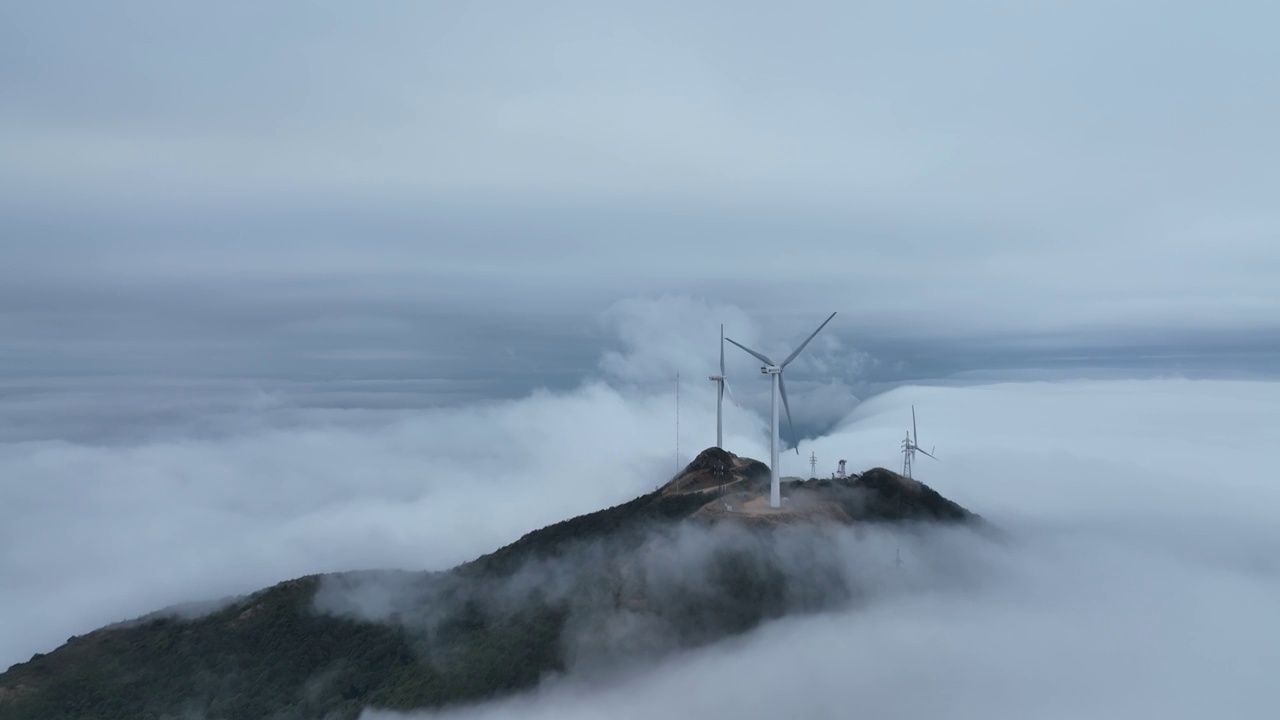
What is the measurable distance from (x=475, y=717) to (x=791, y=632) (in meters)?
81.0

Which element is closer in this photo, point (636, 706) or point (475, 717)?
point (636, 706)

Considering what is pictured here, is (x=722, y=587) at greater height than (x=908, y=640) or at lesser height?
greater

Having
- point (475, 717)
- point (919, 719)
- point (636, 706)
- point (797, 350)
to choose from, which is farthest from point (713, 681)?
point (797, 350)

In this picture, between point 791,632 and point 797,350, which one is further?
point 791,632

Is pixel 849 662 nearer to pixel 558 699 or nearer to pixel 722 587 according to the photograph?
pixel 722 587

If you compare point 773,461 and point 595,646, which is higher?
point 773,461

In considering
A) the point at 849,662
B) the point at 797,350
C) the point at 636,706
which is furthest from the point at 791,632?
the point at 797,350

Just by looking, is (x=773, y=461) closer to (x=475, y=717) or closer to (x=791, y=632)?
(x=791, y=632)

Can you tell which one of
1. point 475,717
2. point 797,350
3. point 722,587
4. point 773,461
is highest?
point 797,350

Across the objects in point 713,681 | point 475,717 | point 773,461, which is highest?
point 773,461

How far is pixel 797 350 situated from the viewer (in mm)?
183500

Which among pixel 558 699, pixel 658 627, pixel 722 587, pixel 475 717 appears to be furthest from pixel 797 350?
pixel 475 717

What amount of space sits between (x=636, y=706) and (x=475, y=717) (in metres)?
43.1

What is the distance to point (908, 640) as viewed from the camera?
19662 cm
